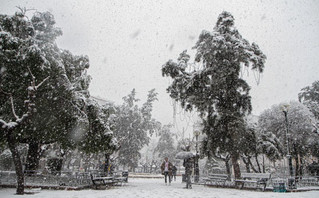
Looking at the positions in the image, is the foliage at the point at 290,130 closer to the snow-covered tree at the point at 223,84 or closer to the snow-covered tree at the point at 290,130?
the snow-covered tree at the point at 290,130

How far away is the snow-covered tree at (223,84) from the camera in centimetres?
1494

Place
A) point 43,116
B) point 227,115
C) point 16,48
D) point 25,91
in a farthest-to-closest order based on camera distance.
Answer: point 227,115 → point 43,116 → point 25,91 → point 16,48

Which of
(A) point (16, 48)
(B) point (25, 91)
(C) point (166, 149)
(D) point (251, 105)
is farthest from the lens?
(C) point (166, 149)

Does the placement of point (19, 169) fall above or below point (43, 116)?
below

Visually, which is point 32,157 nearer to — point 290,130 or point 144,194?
point 144,194

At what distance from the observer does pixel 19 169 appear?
29.0 ft

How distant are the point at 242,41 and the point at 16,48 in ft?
45.5

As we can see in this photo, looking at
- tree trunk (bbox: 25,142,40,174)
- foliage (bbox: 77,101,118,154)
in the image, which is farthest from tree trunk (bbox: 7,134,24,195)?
tree trunk (bbox: 25,142,40,174)

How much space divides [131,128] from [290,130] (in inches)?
922

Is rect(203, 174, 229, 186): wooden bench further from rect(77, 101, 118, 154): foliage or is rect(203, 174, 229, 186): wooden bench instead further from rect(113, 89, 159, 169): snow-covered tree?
rect(113, 89, 159, 169): snow-covered tree

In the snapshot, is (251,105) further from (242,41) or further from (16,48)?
(16,48)

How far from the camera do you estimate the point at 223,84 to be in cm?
1520

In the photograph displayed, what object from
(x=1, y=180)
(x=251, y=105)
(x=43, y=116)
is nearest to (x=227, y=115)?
(x=251, y=105)

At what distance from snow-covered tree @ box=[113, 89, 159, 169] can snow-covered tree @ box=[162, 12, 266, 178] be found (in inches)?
874
